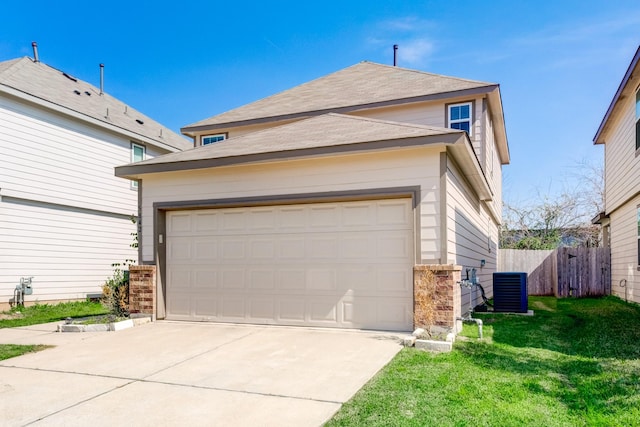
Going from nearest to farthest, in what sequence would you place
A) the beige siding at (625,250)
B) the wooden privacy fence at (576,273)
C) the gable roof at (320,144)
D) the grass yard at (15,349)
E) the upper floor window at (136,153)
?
the grass yard at (15,349)
the gable roof at (320,144)
the beige siding at (625,250)
the upper floor window at (136,153)
the wooden privacy fence at (576,273)

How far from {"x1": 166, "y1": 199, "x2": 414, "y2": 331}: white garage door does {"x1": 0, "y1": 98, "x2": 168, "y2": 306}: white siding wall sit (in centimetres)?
532

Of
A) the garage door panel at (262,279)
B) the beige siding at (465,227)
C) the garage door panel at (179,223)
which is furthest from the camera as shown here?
the garage door panel at (179,223)

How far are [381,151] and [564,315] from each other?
20.0 feet

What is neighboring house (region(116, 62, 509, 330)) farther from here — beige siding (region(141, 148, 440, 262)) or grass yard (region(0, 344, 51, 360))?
grass yard (region(0, 344, 51, 360))

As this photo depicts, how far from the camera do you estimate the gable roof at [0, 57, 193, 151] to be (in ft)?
39.4

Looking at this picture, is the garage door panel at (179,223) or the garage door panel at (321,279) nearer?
the garage door panel at (321,279)

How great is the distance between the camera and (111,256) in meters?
14.4

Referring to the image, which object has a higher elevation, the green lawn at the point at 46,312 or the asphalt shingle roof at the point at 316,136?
the asphalt shingle roof at the point at 316,136

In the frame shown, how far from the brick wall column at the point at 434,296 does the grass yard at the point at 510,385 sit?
47 centimetres

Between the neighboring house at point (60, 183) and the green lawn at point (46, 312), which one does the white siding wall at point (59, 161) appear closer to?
the neighboring house at point (60, 183)

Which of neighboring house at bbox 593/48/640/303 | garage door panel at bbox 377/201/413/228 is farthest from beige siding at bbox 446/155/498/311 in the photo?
neighboring house at bbox 593/48/640/303

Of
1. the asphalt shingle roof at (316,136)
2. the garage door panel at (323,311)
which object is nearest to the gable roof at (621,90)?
the asphalt shingle roof at (316,136)

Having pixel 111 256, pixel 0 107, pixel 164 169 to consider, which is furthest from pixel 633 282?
pixel 0 107

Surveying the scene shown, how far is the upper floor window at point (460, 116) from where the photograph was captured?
1134 centimetres
